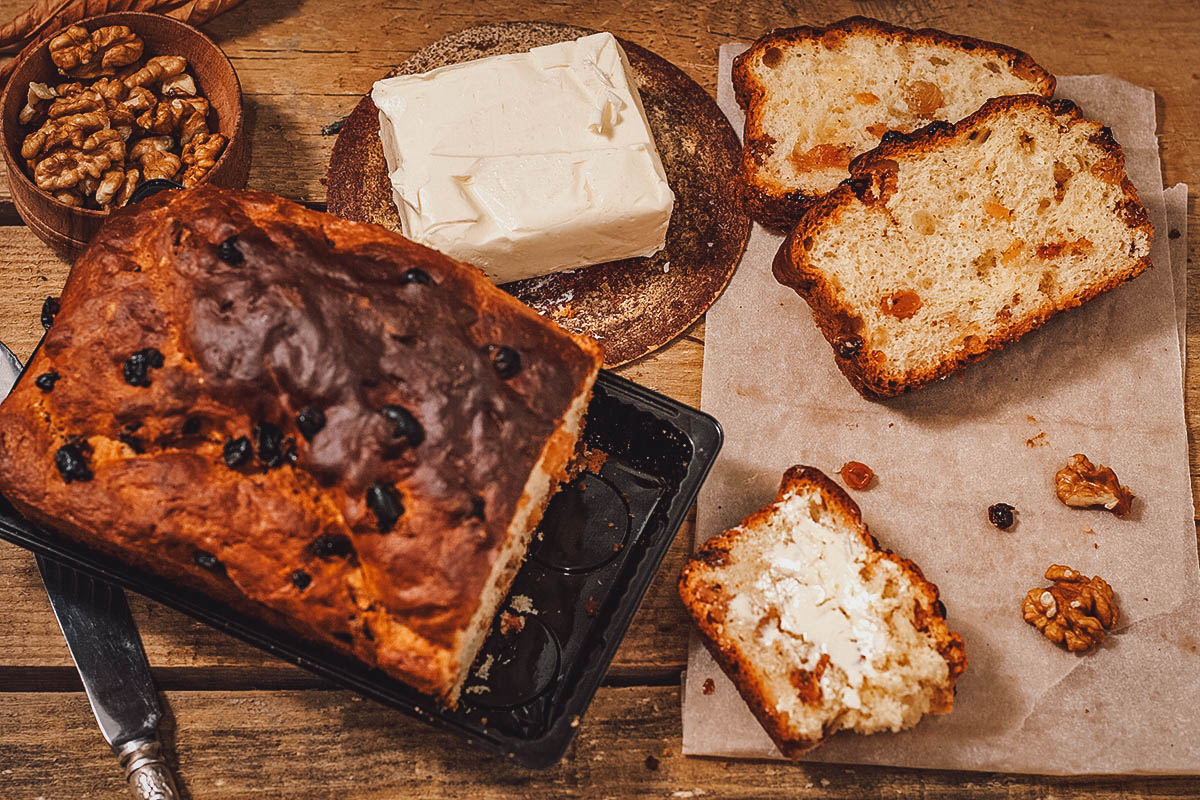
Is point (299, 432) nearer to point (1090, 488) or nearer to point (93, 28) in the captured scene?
point (93, 28)

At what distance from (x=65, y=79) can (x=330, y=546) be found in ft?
6.96

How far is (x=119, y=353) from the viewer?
98.5 inches

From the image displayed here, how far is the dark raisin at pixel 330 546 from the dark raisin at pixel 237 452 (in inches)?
10.6

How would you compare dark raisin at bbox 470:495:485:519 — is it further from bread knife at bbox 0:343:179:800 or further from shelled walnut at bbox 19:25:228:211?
shelled walnut at bbox 19:25:228:211

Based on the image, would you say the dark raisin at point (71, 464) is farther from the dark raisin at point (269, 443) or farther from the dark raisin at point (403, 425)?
the dark raisin at point (403, 425)

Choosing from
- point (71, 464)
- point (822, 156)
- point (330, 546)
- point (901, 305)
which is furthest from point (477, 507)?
point (822, 156)

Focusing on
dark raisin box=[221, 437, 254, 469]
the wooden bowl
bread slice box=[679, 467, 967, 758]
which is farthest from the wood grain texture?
the wooden bowl

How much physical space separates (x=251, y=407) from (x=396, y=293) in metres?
0.46

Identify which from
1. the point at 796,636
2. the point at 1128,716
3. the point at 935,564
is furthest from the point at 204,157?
the point at 1128,716

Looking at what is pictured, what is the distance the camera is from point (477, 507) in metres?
2.42

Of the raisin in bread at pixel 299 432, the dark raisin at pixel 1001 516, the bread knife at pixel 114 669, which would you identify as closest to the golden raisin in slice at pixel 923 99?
the dark raisin at pixel 1001 516

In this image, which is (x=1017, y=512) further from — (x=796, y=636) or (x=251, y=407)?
(x=251, y=407)

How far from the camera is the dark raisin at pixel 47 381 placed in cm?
251

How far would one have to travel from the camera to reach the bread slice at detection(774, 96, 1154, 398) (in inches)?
127
